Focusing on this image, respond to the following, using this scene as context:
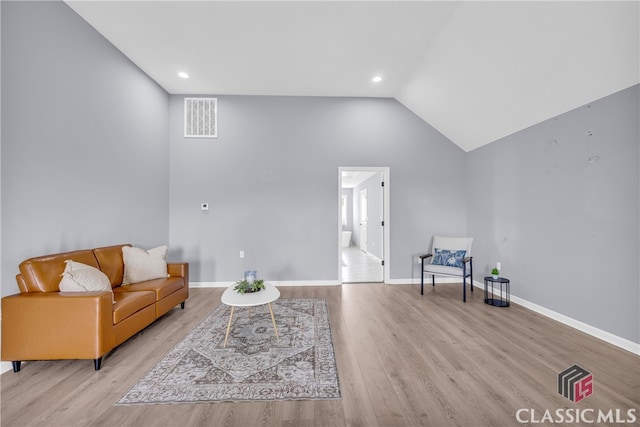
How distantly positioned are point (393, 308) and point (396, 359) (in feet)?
3.97

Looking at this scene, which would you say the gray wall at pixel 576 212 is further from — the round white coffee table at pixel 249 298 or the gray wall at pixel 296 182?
the round white coffee table at pixel 249 298

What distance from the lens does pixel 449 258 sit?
12.8 ft

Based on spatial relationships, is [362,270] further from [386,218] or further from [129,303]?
[129,303]

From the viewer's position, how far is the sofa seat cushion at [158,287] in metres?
2.65

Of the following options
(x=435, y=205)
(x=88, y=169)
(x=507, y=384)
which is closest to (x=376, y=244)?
(x=435, y=205)

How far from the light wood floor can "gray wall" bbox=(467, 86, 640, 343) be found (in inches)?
16.2

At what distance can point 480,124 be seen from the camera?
3742mm

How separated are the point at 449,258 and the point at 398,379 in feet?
8.44

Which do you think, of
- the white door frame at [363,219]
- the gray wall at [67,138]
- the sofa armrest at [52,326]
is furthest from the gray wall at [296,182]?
the white door frame at [363,219]

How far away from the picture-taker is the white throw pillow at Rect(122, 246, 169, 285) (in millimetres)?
2871

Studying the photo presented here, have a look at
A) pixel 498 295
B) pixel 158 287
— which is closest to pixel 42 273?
pixel 158 287

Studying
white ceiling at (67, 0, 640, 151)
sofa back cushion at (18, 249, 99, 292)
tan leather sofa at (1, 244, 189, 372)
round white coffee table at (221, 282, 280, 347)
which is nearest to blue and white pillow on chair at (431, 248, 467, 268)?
white ceiling at (67, 0, 640, 151)

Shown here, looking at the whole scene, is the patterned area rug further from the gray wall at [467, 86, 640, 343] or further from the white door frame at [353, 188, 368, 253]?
the white door frame at [353, 188, 368, 253]

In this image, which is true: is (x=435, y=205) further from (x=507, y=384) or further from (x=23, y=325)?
(x=23, y=325)
